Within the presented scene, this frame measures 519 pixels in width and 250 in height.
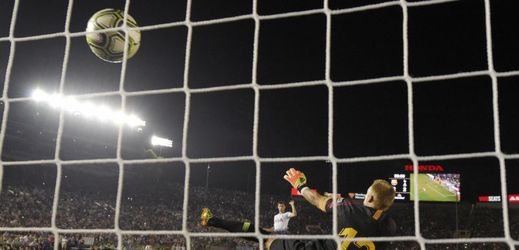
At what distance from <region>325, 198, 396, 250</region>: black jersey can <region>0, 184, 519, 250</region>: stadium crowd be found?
450 inches

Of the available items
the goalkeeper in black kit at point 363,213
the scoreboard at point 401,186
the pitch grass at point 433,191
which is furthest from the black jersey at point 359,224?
the scoreboard at point 401,186

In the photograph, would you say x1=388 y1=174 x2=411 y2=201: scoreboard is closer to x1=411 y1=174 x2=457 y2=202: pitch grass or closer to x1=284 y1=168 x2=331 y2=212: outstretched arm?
x1=411 y1=174 x2=457 y2=202: pitch grass

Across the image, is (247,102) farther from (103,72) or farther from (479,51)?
(479,51)

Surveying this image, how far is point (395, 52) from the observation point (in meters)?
21.6

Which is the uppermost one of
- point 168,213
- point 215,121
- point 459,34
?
point 459,34

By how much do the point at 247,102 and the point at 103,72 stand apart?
6.55m

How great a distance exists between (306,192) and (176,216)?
1839 cm

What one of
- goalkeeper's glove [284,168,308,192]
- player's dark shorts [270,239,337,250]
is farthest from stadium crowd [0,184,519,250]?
goalkeeper's glove [284,168,308,192]

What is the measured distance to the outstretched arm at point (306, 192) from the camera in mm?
2977

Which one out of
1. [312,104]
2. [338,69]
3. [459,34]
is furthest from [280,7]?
[312,104]

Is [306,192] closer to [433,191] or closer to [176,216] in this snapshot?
[433,191]

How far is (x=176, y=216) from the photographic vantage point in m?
20.8

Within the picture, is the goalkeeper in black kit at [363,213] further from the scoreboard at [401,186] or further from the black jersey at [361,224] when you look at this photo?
the scoreboard at [401,186]

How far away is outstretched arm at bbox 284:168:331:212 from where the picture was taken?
2977mm
